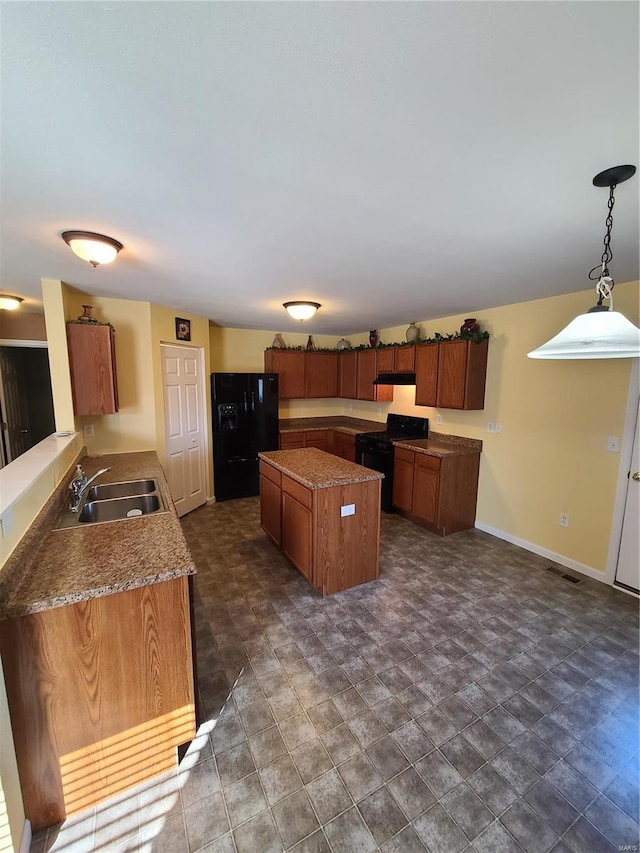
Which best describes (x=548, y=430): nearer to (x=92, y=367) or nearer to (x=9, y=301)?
(x=92, y=367)

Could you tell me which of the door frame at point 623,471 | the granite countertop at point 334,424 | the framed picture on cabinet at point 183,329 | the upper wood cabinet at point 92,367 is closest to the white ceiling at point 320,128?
the upper wood cabinet at point 92,367

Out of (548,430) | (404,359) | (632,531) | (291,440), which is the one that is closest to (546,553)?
(632,531)

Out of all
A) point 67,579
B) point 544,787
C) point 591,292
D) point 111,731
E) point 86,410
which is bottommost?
point 544,787

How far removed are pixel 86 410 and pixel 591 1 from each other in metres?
3.49

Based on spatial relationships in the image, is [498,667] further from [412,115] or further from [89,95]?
[89,95]

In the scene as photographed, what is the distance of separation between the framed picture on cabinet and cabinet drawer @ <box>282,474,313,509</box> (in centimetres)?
215

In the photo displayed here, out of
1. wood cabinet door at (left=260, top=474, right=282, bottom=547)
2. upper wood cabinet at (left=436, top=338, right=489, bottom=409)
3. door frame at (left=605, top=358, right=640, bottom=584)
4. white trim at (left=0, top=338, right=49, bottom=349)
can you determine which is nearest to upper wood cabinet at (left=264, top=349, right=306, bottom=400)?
wood cabinet door at (left=260, top=474, right=282, bottom=547)

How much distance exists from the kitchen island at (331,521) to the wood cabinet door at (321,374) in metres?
2.65

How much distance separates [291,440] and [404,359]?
6.73ft

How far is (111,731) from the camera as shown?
4.67 feet

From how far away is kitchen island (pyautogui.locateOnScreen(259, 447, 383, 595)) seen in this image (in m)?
2.66

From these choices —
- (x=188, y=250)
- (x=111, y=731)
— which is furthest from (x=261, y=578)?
(x=188, y=250)

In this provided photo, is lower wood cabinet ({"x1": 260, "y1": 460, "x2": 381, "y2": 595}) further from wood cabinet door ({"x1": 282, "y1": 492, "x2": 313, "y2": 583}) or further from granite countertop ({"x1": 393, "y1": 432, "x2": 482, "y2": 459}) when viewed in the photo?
granite countertop ({"x1": 393, "y1": 432, "x2": 482, "y2": 459})

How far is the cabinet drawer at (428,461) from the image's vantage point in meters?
3.71
